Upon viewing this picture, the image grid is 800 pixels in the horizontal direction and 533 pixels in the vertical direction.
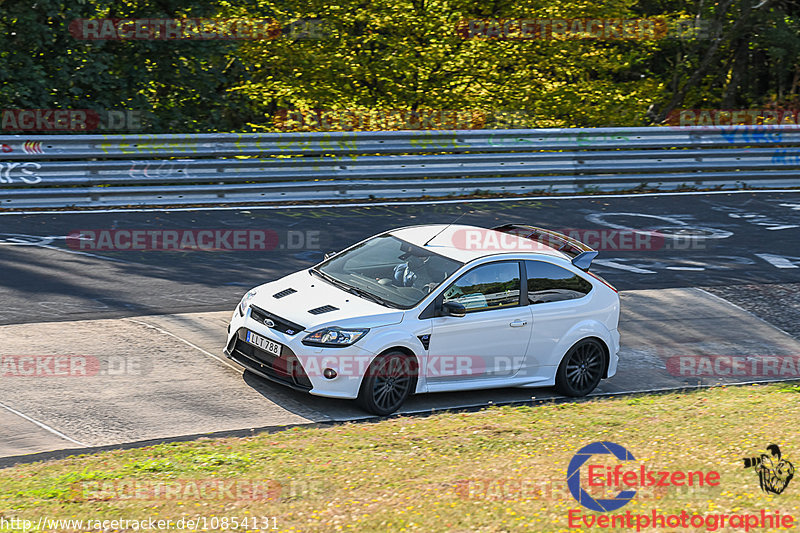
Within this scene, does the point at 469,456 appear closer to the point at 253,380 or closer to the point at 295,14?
the point at 253,380

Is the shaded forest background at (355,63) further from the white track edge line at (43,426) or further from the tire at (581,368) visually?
the tire at (581,368)

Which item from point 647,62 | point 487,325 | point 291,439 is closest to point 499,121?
point 647,62

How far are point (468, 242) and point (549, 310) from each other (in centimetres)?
111

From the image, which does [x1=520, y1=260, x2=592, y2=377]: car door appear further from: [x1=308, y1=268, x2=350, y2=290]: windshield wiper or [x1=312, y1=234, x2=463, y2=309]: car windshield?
[x1=308, y1=268, x2=350, y2=290]: windshield wiper

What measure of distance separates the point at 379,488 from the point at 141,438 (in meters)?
2.37

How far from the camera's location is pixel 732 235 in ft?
53.1

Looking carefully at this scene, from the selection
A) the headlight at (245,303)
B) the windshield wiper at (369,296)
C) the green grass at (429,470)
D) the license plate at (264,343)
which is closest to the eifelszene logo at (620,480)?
the green grass at (429,470)

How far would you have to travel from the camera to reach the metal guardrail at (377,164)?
15062 mm

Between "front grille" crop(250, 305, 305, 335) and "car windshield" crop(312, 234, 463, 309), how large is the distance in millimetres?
849

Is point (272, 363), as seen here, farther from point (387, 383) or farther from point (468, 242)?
point (468, 242)

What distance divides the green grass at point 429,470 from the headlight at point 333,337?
0.78m

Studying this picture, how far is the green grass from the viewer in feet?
19.6

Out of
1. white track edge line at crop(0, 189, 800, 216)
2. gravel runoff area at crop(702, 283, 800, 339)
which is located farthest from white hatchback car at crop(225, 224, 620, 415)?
white track edge line at crop(0, 189, 800, 216)

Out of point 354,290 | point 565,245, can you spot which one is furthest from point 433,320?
point 565,245
